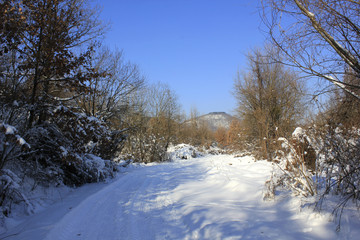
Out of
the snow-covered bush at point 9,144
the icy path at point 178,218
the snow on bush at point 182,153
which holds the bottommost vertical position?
the icy path at point 178,218

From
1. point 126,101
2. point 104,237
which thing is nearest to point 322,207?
point 104,237

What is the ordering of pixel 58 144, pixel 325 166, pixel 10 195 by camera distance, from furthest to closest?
pixel 58 144, pixel 10 195, pixel 325 166

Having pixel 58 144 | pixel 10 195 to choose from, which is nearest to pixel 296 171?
pixel 58 144

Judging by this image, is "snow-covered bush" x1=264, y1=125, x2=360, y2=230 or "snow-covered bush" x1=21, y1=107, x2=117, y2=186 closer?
"snow-covered bush" x1=264, y1=125, x2=360, y2=230

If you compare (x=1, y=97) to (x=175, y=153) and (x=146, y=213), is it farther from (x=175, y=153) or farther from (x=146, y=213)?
(x=175, y=153)

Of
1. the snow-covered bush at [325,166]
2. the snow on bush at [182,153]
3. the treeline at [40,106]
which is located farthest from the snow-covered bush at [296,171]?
the snow on bush at [182,153]

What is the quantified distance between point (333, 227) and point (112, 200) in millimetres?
4667

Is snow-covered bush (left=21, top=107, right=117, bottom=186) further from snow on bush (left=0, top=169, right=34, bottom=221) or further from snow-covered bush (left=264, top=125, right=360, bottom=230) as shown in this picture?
snow-covered bush (left=264, top=125, right=360, bottom=230)

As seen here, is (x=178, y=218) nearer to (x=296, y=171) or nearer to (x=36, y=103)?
(x=296, y=171)

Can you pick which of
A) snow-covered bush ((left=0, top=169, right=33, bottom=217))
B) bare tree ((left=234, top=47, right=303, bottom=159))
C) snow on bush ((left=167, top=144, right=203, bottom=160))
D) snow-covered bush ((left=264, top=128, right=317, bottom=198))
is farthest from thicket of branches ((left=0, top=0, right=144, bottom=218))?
snow on bush ((left=167, top=144, right=203, bottom=160))

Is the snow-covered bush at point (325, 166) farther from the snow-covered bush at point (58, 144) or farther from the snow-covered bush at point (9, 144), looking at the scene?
the snow-covered bush at point (58, 144)

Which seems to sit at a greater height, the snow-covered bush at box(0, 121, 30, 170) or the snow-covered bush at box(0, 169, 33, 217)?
the snow-covered bush at box(0, 121, 30, 170)

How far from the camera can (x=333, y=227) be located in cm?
319

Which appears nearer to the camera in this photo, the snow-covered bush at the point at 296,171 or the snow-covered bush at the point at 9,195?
the snow-covered bush at the point at 296,171
